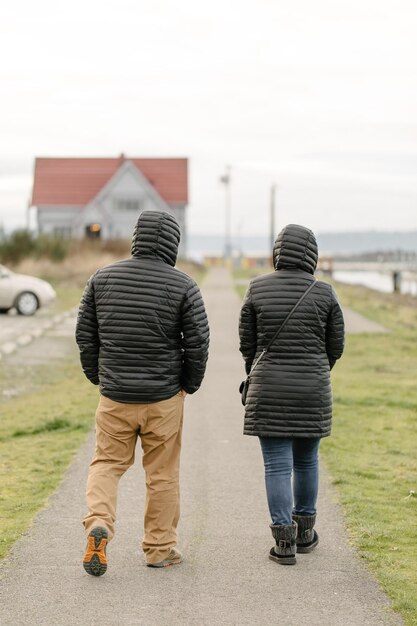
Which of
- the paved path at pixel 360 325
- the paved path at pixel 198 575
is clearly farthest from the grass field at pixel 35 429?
the paved path at pixel 360 325

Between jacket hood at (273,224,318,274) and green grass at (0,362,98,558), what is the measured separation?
7.25 feet

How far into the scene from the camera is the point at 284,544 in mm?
5848

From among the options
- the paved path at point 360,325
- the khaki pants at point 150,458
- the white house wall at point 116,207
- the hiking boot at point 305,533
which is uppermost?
the khaki pants at point 150,458

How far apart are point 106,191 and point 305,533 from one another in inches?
2902

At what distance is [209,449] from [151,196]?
7029 cm

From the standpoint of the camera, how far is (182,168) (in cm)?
8162

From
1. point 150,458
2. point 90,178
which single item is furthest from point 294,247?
point 90,178

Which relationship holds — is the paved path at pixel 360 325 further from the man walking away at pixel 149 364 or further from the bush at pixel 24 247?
the bush at pixel 24 247

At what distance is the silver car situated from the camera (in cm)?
2700

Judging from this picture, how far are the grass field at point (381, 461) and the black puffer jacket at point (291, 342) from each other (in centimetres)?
86

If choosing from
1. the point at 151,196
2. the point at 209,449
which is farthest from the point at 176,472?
the point at 151,196

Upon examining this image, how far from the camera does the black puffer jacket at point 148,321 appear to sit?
5.72 metres

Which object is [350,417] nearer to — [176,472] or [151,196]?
[176,472]

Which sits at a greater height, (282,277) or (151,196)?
(282,277)
